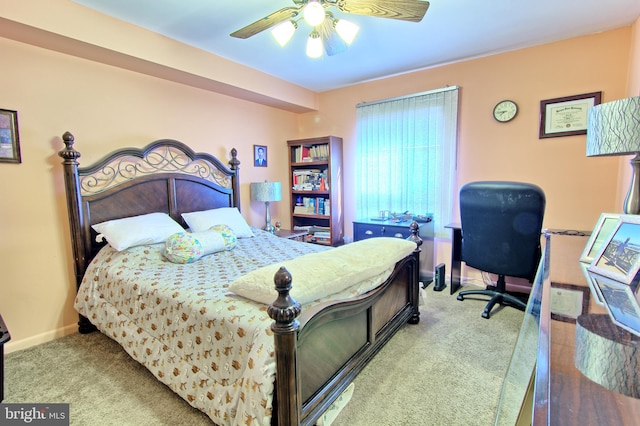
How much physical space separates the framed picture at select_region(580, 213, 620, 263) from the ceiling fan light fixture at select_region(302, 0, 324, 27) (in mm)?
1782

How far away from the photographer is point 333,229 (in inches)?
159

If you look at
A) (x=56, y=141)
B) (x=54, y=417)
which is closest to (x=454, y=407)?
(x=54, y=417)

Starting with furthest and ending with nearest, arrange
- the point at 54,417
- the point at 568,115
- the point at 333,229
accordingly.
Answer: the point at 333,229, the point at 568,115, the point at 54,417

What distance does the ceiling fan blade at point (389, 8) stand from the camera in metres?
1.63

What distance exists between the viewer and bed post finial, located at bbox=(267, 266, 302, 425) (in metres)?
1.09

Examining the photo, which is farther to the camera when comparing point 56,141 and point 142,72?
point 142,72

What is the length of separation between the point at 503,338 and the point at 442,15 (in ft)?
8.19

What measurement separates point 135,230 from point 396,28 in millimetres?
2685

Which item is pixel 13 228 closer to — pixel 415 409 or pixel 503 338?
pixel 415 409

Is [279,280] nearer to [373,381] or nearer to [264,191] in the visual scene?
[373,381]

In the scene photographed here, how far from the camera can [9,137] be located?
2.14 m

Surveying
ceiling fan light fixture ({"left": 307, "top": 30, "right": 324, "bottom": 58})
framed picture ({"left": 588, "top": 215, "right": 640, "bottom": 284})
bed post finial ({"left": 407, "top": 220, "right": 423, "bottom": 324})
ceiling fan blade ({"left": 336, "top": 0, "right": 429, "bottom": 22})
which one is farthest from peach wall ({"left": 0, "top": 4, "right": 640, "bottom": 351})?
framed picture ({"left": 588, "top": 215, "right": 640, "bottom": 284})

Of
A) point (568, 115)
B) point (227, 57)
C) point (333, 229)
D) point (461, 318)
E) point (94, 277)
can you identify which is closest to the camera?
point (94, 277)

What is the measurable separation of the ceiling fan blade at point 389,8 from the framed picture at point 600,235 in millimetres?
1396
